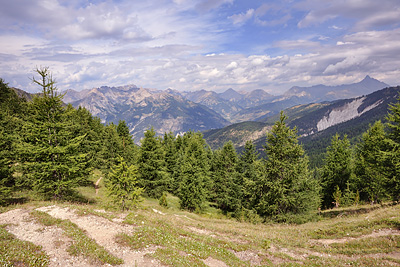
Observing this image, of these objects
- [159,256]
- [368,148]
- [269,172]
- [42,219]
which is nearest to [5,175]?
[42,219]

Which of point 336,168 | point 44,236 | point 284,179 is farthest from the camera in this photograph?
point 336,168

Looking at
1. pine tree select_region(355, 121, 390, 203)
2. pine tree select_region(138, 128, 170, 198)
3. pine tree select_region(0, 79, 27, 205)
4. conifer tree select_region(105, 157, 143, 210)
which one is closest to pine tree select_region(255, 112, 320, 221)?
conifer tree select_region(105, 157, 143, 210)

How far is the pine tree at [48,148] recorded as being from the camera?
2073cm

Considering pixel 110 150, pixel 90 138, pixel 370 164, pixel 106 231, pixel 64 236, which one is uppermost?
pixel 90 138

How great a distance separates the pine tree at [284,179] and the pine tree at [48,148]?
22.7 metres

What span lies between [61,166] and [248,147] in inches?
1232

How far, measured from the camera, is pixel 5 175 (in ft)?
72.5

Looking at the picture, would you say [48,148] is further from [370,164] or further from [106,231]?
[370,164]

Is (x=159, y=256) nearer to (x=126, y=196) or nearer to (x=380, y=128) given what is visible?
(x=126, y=196)

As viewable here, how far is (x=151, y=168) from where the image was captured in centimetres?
3894

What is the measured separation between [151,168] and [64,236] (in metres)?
26.6

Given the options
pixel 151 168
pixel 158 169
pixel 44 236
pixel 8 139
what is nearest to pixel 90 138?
pixel 151 168

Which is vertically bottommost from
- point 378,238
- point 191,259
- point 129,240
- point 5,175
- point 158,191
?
point 158,191

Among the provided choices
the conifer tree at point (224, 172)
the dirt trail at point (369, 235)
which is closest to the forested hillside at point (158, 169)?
the conifer tree at point (224, 172)
